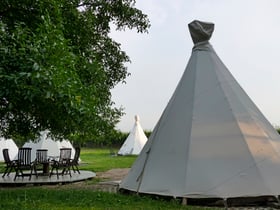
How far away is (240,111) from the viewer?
26.0 feet

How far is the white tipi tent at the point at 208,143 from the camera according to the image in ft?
23.0

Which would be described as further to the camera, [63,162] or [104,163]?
[104,163]

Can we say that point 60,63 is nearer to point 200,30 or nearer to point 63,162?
point 200,30

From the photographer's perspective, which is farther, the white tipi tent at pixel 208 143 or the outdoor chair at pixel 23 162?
the outdoor chair at pixel 23 162

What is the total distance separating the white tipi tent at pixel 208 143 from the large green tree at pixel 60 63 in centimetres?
133

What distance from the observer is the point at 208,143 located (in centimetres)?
749

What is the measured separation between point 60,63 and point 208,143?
11.3 feet

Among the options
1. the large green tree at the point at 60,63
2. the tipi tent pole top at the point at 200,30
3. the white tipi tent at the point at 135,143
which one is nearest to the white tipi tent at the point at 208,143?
the tipi tent pole top at the point at 200,30

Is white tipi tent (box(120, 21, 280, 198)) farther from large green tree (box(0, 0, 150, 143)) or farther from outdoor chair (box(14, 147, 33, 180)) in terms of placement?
outdoor chair (box(14, 147, 33, 180))

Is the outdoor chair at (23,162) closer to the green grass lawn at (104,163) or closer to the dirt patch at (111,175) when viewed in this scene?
the dirt patch at (111,175)

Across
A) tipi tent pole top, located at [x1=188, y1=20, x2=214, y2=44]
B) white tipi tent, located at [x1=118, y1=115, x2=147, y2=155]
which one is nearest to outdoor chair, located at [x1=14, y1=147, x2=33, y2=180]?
tipi tent pole top, located at [x1=188, y1=20, x2=214, y2=44]

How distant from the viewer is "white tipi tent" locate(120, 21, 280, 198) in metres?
7.02

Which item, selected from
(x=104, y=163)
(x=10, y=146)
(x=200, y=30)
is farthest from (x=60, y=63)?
(x=10, y=146)

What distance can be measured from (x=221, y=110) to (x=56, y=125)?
10.4 ft
